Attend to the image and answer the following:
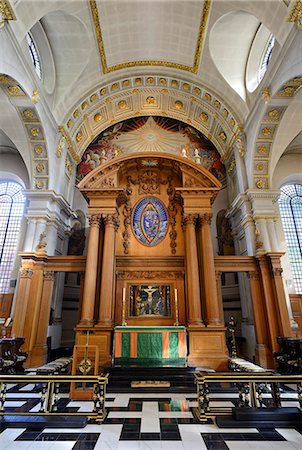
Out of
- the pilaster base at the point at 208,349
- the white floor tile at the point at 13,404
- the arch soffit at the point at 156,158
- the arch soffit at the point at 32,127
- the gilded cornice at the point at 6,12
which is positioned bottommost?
the white floor tile at the point at 13,404

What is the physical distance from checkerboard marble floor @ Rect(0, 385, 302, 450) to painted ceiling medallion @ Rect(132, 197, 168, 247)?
658 centimetres

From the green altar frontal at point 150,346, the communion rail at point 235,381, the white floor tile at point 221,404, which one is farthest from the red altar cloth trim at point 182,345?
the communion rail at point 235,381

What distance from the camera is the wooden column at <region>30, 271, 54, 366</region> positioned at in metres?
9.23

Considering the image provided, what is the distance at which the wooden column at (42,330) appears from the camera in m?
9.23

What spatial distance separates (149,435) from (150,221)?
315 inches

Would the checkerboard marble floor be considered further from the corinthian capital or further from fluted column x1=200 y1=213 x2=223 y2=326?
the corinthian capital

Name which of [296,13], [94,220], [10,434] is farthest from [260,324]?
[296,13]

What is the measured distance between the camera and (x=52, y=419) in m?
4.27

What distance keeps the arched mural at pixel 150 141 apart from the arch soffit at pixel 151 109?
0.32 m

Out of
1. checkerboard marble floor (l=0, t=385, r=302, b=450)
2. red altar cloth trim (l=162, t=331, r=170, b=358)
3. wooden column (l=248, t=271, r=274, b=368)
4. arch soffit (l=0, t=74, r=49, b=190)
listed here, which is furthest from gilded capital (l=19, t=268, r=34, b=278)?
wooden column (l=248, t=271, r=274, b=368)

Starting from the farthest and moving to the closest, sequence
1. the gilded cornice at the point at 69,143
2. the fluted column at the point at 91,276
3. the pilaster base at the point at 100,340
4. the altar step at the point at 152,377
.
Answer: the gilded cornice at the point at 69,143, the fluted column at the point at 91,276, the pilaster base at the point at 100,340, the altar step at the point at 152,377

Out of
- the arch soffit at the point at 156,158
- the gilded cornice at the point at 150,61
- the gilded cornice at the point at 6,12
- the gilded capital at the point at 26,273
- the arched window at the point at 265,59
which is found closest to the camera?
the gilded cornice at the point at 6,12

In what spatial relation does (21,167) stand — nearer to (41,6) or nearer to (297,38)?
(41,6)

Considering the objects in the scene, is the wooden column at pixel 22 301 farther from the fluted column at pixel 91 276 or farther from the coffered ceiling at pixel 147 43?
the coffered ceiling at pixel 147 43
